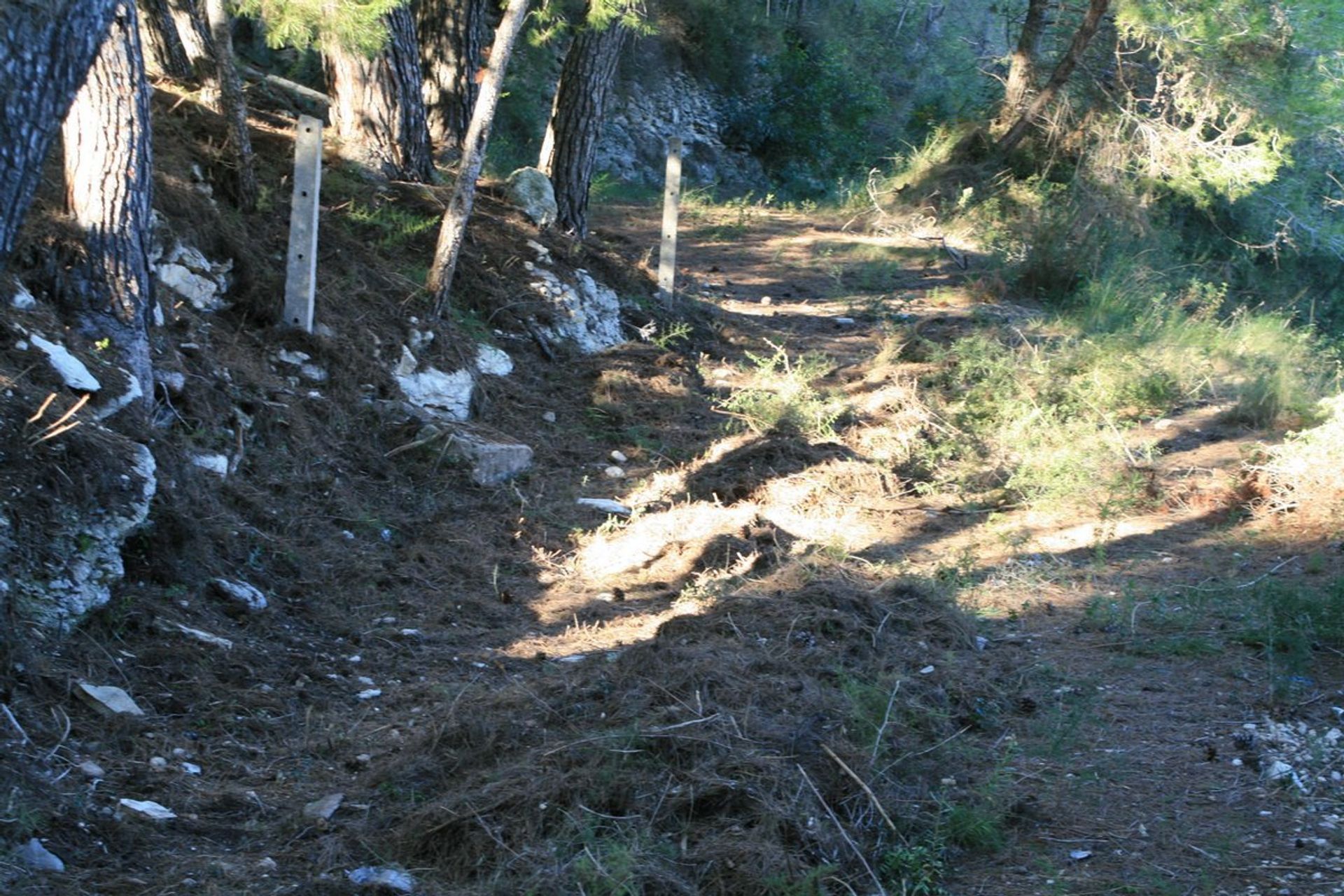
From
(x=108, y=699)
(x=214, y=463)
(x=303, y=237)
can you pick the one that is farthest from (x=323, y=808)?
(x=303, y=237)

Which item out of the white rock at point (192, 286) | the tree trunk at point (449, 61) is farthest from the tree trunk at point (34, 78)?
the tree trunk at point (449, 61)

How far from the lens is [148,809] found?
3.67m

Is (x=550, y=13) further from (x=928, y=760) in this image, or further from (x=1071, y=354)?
(x=928, y=760)

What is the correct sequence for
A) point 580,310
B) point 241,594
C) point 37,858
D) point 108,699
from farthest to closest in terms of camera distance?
point 580,310, point 241,594, point 108,699, point 37,858

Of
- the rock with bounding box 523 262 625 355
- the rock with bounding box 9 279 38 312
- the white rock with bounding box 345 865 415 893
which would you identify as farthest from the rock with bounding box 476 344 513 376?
the white rock with bounding box 345 865 415 893

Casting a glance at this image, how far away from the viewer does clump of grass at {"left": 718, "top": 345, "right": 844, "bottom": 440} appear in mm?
8578

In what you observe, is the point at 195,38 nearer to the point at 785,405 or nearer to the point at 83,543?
the point at 785,405

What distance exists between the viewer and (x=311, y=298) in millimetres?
7664

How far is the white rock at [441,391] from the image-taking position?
8242mm

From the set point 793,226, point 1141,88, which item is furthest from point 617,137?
point 1141,88

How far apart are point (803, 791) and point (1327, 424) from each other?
4769 millimetres

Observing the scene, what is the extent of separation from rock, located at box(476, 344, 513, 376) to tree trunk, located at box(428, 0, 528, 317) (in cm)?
48

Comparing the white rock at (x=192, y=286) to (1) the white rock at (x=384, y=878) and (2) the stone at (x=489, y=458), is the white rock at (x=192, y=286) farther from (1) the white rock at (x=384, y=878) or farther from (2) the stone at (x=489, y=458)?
(1) the white rock at (x=384, y=878)

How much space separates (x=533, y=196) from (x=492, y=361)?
2.47 m
